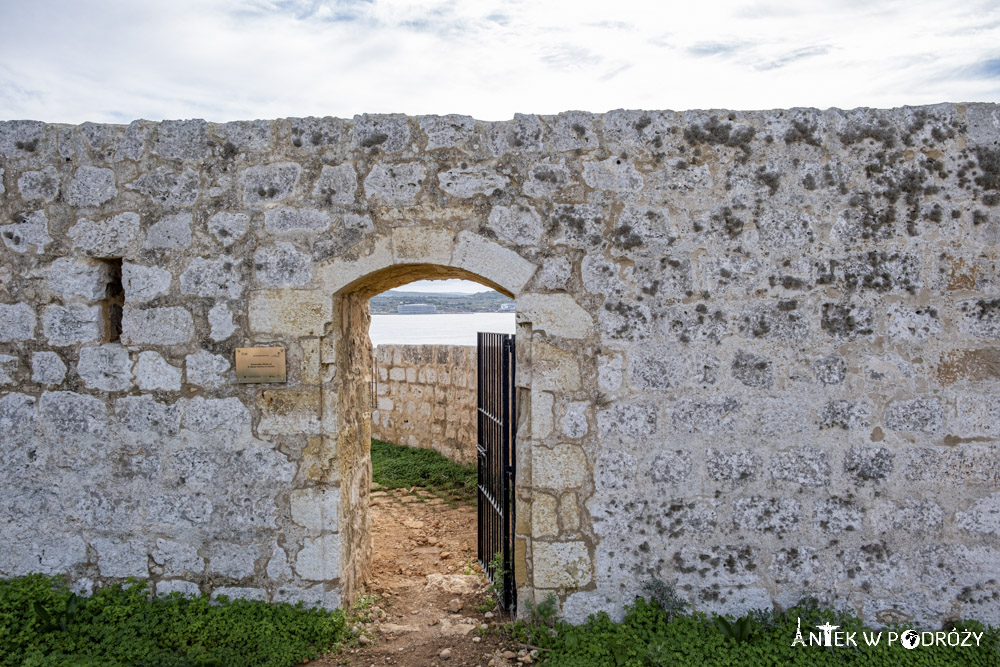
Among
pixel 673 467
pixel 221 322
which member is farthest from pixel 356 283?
pixel 673 467

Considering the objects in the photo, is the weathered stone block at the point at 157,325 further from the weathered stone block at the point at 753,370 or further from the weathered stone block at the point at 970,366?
the weathered stone block at the point at 970,366

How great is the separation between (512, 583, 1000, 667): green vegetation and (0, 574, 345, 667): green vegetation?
1.26 m

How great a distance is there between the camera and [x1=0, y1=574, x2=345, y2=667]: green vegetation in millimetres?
3400

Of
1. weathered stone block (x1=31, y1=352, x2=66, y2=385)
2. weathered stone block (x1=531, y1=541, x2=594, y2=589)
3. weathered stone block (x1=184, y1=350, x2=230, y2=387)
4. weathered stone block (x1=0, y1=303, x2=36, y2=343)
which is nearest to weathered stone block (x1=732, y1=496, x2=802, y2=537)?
weathered stone block (x1=531, y1=541, x2=594, y2=589)

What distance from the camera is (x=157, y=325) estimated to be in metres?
3.71

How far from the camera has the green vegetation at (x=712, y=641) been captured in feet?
11.1

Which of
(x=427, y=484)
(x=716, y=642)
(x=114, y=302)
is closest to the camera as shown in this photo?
(x=716, y=642)

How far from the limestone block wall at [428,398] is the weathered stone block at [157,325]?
13.5ft

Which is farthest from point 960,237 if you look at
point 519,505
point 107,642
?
point 107,642

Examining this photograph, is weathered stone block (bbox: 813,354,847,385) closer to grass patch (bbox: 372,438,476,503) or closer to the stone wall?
the stone wall

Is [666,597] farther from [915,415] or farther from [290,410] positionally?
[290,410]

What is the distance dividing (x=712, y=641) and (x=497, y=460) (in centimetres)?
171

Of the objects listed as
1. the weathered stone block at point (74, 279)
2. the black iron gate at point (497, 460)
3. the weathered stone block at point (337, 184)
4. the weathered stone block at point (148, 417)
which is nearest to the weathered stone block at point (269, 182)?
the weathered stone block at point (337, 184)

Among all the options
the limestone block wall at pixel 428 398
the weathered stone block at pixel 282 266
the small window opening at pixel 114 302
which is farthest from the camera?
the limestone block wall at pixel 428 398
